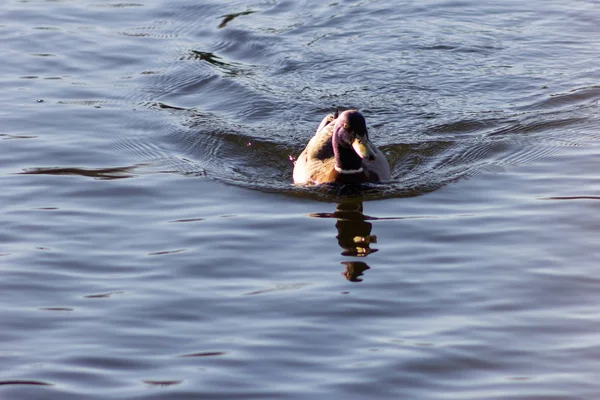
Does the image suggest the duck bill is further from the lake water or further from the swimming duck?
the lake water

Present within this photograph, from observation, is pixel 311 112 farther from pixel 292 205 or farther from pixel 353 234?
pixel 353 234

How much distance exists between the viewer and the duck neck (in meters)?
10.4

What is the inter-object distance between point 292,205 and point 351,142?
98 cm

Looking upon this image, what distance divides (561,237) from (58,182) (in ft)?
15.9

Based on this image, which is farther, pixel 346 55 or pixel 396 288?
pixel 346 55

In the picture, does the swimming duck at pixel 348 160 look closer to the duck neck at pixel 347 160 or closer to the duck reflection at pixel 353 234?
the duck neck at pixel 347 160

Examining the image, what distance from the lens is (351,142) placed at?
10305 millimetres

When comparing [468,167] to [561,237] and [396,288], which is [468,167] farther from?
[396,288]

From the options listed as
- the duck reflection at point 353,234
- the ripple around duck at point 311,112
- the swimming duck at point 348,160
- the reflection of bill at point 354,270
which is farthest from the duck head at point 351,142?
the reflection of bill at point 354,270

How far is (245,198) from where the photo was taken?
995cm

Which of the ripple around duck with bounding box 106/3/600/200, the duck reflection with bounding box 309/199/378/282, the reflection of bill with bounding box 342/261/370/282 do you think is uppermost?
the ripple around duck with bounding box 106/3/600/200

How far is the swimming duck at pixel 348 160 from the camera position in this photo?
10242mm

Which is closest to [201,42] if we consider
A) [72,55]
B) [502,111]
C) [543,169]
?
[72,55]

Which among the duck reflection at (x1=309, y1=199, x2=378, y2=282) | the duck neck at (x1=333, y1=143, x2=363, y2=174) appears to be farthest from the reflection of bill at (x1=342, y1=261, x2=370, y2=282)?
the duck neck at (x1=333, y1=143, x2=363, y2=174)
